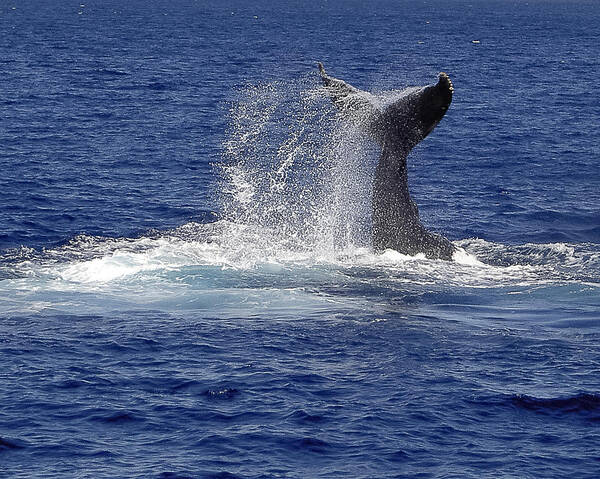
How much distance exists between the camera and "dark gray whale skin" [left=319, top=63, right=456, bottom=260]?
82.1 ft

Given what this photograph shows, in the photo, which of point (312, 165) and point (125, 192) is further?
point (312, 165)

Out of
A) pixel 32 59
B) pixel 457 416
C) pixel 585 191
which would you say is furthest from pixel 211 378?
pixel 32 59

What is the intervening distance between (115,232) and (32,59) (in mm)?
53033

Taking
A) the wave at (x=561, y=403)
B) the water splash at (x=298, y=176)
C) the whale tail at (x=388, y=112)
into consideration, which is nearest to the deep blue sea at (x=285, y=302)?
the wave at (x=561, y=403)

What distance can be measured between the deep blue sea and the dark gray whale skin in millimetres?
489

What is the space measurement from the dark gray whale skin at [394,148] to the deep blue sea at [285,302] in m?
0.49

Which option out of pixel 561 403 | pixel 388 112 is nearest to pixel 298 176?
pixel 388 112

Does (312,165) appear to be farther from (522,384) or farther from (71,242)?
(522,384)

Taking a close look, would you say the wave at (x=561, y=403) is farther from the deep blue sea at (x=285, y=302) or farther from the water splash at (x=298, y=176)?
the water splash at (x=298, y=176)

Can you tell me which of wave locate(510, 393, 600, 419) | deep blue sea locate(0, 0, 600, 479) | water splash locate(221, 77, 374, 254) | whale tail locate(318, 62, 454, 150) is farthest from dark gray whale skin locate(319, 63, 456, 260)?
wave locate(510, 393, 600, 419)

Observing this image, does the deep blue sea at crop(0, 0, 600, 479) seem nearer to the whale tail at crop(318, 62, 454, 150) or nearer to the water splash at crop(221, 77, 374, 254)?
the water splash at crop(221, 77, 374, 254)

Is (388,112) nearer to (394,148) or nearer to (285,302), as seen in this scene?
(394,148)

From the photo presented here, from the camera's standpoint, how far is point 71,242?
30625mm

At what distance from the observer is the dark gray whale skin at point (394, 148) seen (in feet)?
82.1
